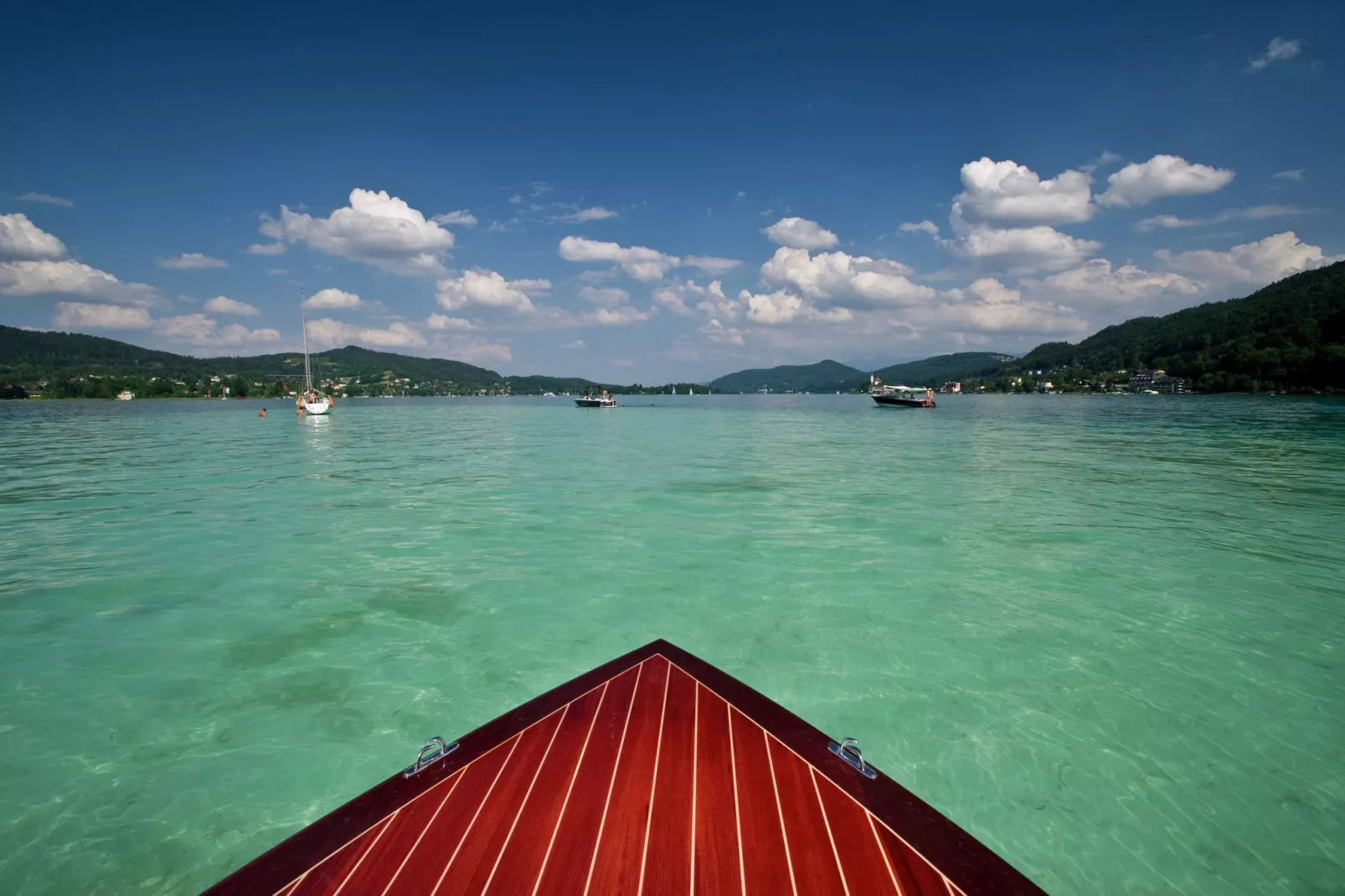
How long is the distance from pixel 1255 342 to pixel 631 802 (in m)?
160

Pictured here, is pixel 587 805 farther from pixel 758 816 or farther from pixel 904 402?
pixel 904 402

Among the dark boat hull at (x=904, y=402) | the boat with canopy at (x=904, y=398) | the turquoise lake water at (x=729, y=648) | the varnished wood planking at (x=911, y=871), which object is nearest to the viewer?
the varnished wood planking at (x=911, y=871)

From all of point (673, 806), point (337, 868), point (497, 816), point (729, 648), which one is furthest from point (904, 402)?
point (337, 868)

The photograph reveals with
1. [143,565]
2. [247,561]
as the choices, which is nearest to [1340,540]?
[247,561]

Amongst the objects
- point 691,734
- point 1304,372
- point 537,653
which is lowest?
point 537,653

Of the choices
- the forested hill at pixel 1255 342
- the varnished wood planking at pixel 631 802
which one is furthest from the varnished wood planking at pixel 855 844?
the forested hill at pixel 1255 342

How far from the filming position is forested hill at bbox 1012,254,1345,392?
3765 inches

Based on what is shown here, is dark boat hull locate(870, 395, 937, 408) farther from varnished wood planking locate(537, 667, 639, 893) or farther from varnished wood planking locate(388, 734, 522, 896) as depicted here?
varnished wood planking locate(388, 734, 522, 896)

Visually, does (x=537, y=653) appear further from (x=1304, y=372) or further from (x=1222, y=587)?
(x=1304, y=372)

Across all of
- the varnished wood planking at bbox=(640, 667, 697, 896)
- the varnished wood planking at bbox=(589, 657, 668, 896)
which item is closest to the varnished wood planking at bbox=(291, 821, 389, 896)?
the varnished wood planking at bbox=(589, 657, 668, 896)

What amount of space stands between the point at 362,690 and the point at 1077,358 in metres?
244

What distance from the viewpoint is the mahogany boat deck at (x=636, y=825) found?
277cm

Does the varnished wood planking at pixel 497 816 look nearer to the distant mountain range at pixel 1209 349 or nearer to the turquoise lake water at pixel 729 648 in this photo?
the turquoise lake water at pixel 729 648

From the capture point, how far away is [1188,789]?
15.9 feet
